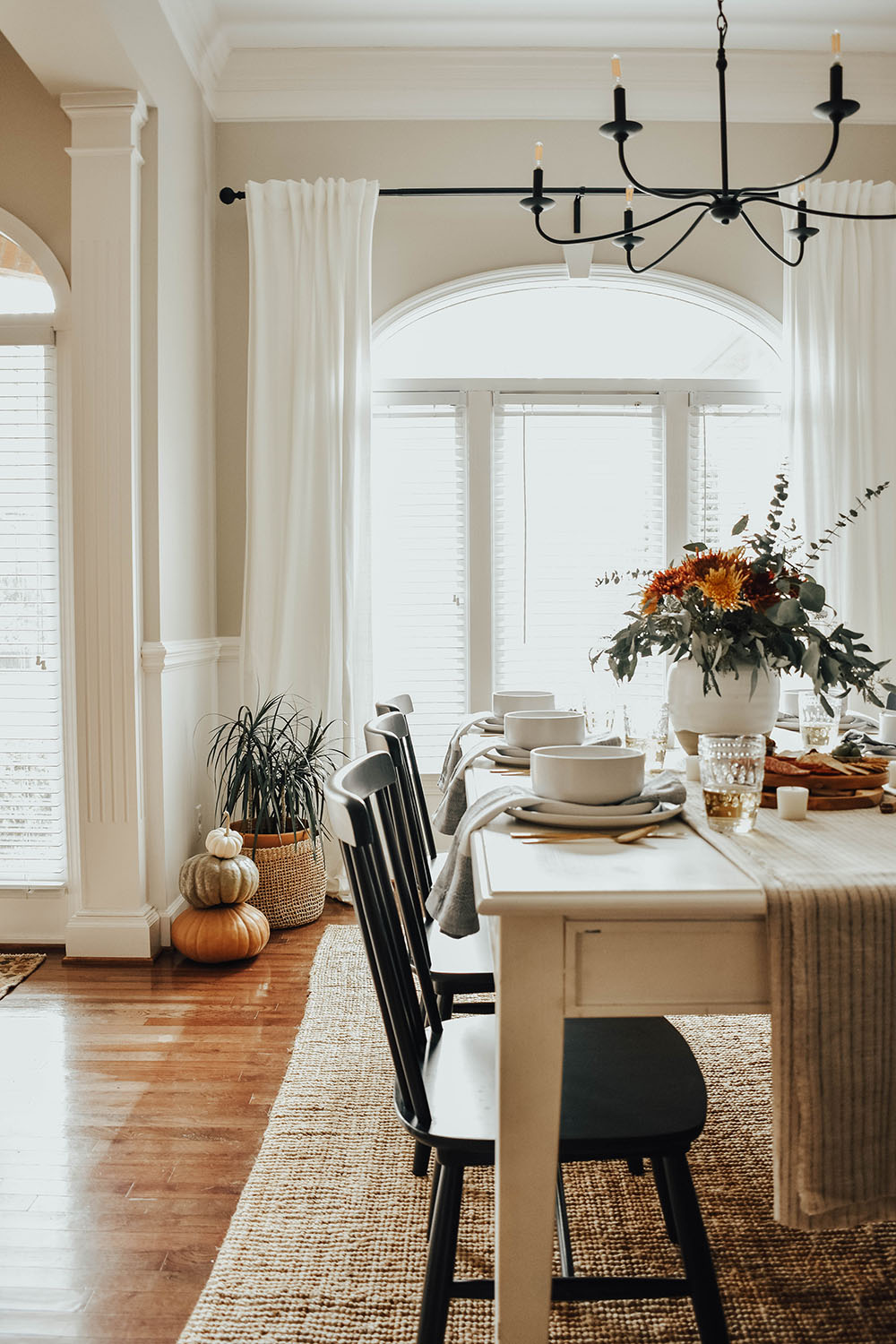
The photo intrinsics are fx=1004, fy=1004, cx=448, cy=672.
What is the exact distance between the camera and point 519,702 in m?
2.62

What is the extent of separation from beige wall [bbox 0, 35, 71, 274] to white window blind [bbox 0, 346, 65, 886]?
1.42 ft

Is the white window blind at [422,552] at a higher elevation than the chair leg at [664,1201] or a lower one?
higher

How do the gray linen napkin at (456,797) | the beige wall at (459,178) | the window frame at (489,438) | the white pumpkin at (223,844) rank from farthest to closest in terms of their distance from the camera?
1. the window frame at (489,438)
2. the beige wall at (459,178)
3. the white pumpkin at (223,844)
4. the gray linen napkin at (456,797)

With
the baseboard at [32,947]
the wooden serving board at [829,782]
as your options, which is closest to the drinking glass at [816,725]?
the wooden serving board at [829,782]

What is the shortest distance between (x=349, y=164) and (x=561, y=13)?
990 mm

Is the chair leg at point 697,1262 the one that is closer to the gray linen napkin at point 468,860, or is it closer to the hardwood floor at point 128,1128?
the gray linen napkin at point 468,860

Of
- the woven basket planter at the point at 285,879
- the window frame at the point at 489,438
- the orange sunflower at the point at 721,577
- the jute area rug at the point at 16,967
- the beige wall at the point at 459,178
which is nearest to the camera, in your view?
the orange sunflower at the point at 721,577

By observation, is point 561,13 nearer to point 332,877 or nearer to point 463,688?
point 463,688

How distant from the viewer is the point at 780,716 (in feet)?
9.23

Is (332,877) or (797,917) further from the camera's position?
(332,877)

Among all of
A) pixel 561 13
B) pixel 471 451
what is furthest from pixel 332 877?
pixel 561 13

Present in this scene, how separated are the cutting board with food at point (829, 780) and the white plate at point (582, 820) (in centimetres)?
32

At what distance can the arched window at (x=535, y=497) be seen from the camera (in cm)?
426

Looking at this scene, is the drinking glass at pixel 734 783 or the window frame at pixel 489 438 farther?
the window frame at pixel 489 438
